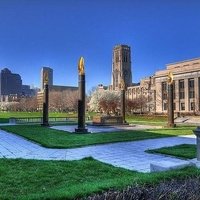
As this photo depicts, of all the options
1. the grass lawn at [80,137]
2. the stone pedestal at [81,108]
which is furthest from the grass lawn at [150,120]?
the grass lawn at [80,137]

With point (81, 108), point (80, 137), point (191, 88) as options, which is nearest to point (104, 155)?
point (80, 137)

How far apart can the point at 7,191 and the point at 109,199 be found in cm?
264

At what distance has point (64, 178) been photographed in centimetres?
705

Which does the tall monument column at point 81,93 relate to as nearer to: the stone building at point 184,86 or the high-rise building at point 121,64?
the stone building at point 184,86

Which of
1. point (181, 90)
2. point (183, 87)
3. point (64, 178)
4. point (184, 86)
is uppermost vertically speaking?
point (184, 86)

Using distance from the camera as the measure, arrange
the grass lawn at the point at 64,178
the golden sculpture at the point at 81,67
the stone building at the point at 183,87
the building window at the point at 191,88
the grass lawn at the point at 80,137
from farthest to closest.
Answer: the building window at the point at 191,88
the stone building at the point at 183,87
the golden sculpture at the point at 81,67
the grass lawn at the point at 80,137
the grass lawn at the point at 64,178

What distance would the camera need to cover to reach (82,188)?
4.70 metres

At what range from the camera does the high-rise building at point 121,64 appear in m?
138

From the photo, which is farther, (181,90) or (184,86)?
(181,90)

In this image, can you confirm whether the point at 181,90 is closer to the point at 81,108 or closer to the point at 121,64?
the point at 81,108

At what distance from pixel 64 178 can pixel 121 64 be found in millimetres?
132064

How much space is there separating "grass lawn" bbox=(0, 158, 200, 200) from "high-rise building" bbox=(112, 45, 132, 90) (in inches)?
5044

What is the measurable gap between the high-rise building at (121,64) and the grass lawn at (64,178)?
420 feet

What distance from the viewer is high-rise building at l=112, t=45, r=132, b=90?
13750 centimetres
